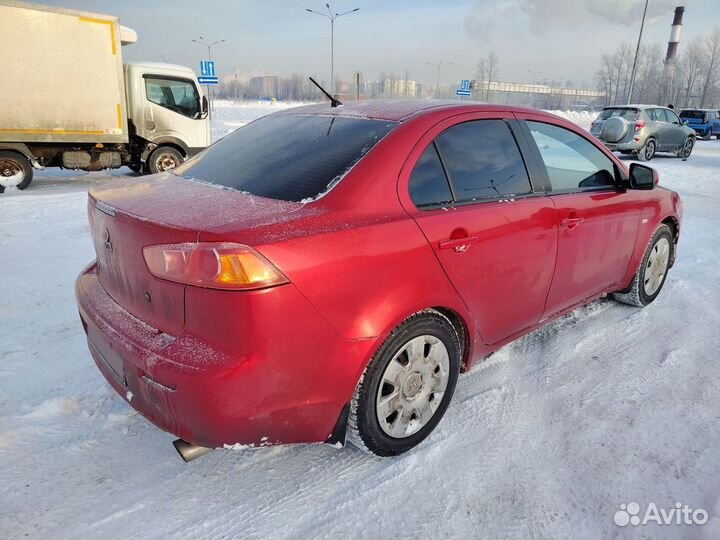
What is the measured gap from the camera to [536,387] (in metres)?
3.02

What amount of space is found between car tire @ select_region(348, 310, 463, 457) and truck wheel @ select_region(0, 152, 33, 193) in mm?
9723

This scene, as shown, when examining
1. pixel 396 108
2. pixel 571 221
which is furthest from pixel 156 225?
pixel 571 221

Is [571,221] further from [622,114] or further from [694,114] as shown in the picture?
[694,114]

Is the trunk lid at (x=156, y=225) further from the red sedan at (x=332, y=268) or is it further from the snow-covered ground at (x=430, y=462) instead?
the snow-covered ground at (x=430, y=462)

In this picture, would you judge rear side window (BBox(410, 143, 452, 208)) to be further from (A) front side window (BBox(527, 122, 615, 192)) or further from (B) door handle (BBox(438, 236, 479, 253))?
(A) front side window (BBox(527, 122, 615, 192))

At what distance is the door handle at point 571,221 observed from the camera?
3010 mm

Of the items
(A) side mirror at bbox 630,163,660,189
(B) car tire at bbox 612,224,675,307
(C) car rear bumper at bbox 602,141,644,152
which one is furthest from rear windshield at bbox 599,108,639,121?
(A) side mirror at bbox 630,163,660,189

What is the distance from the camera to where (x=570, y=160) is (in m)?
3.41

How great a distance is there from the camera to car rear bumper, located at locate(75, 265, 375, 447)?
71.1 inches

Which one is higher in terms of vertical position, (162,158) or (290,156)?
(290,156)

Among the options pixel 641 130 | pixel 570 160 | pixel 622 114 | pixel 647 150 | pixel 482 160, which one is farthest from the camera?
pixel 622 114

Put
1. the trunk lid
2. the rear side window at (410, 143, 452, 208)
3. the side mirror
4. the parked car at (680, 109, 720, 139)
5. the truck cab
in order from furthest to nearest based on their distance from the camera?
the parked car at (680, 109, 720, 139), the truck cab, the side mirror, the rear side window at (410, 143, 452, 208), the trunk lid

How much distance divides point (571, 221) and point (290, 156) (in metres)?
1.75

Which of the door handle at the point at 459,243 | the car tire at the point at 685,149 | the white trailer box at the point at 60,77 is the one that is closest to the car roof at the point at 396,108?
the door handle at the point at 459,243
